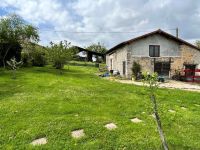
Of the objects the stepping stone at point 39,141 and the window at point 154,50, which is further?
the window at point 154,50

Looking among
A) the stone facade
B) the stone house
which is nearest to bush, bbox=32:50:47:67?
the stone facade

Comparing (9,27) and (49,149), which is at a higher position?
(9,27)

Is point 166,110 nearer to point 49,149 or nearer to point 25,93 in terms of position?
point 49,149

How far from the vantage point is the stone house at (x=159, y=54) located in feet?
85.9

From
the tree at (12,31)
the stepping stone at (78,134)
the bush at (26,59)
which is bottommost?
the stepping stone at (78,134)

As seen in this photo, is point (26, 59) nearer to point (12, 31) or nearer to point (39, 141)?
point (12, 31)

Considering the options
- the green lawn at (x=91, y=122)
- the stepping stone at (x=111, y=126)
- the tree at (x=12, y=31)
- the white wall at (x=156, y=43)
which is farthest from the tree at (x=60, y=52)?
the stepping stone at (x=111, y=126)

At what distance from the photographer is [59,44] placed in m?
31.4

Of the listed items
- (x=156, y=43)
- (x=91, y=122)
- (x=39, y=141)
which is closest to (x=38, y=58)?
(x=156, y=43)

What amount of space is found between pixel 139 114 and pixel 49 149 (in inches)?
167

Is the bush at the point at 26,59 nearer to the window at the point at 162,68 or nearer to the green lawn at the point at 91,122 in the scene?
the window at the point at 162,68

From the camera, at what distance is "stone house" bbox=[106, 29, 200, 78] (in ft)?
85.9

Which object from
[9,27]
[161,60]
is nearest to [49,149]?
[161,60]

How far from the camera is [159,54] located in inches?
1060
